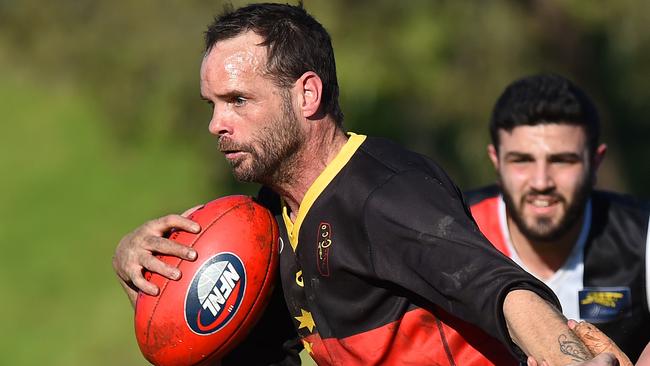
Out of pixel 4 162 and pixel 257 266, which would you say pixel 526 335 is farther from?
pixel 4 162

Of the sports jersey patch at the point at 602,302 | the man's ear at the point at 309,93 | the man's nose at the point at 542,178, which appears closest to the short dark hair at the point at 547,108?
the man's nose at the point at 542,178

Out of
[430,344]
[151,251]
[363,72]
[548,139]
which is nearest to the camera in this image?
[430,344]

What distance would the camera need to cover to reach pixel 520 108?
5980 millimetres

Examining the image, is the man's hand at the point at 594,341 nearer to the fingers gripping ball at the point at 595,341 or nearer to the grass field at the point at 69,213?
the fingers gripping ball at the point at 595,341

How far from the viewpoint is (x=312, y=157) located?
402cm

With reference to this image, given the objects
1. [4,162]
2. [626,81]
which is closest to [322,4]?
[626,81]

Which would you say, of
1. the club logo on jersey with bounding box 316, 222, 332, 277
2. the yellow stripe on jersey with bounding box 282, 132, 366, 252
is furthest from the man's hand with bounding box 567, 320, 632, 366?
the yellow stripe on jersey with bounding box 282, 132, 366, 252

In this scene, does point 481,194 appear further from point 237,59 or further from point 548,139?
point 237,59

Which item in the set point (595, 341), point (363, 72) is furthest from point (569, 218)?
point (363, 72)

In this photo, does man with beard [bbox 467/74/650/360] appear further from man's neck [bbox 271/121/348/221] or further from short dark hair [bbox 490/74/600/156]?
→ man's neck [bbox 271/121/348/221]

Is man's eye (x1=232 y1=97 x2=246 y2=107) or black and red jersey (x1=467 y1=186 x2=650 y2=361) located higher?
man's eye (x1=232 y1=97 x2=246 y2=107)

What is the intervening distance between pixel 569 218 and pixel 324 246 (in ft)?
7.37

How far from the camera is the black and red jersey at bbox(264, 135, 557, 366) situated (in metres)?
3.34

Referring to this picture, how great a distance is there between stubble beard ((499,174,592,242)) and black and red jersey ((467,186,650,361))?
109 mm
